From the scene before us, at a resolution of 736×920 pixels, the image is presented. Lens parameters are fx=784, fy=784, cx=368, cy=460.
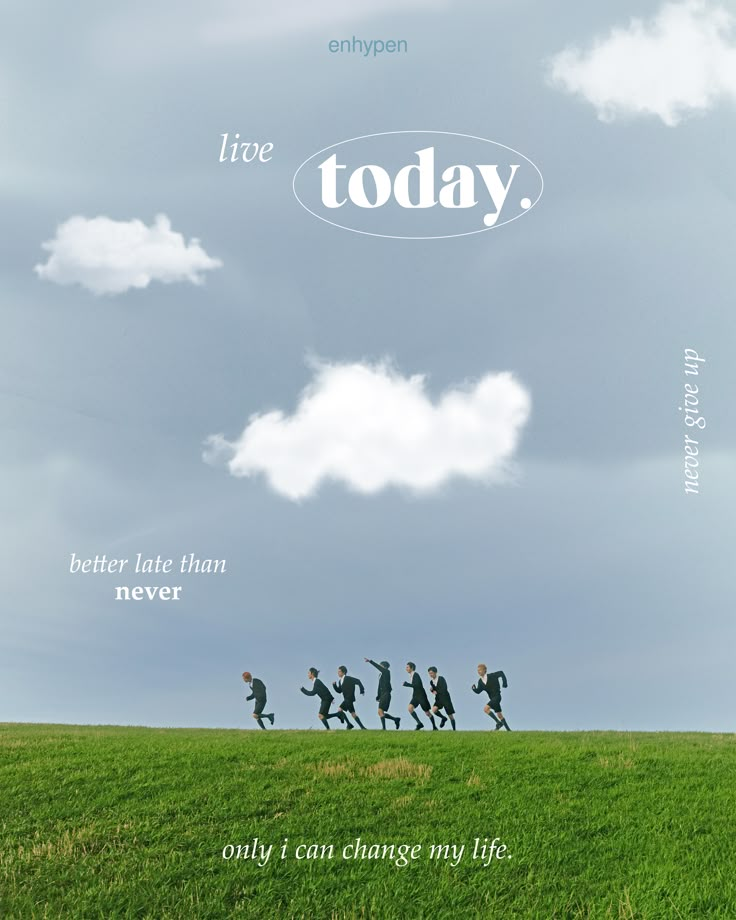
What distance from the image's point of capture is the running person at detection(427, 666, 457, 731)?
88.2 feet

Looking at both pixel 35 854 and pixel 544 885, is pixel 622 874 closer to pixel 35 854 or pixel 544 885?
pixel 544 885

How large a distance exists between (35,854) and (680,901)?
370 inches

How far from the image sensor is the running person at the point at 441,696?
26891mm

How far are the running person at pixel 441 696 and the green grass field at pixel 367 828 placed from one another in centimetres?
783

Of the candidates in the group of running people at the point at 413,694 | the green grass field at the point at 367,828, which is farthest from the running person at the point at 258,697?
the green grass field at the point at 367,828

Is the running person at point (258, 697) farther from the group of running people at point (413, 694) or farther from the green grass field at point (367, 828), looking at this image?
the green grass field at point (367, 828)

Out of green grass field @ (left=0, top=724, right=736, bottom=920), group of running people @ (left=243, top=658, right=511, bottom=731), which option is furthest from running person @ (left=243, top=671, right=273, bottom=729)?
green grass field @ (left=0, top=724, right=736, bottom=920)

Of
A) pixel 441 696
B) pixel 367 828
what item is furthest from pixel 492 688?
pixel 367 828

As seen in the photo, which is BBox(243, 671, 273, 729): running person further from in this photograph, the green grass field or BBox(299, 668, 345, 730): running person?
the green grass field

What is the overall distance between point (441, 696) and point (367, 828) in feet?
47.9

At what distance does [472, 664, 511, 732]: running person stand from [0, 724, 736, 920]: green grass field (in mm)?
7126

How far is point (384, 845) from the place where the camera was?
12156 mm

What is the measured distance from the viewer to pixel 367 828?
12742mm

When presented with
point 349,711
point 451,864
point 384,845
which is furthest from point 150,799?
point 349,711
